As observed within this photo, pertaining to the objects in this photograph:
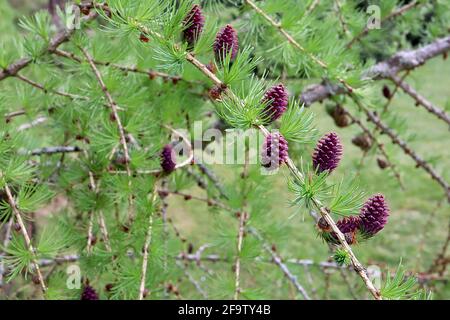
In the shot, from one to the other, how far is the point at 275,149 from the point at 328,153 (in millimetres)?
61

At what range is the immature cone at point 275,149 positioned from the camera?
1.83 feet

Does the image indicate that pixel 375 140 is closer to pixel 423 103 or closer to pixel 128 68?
pixel 423 103

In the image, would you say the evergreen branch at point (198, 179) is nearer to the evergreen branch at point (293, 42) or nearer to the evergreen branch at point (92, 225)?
the evergreen branch at point (92, 225)

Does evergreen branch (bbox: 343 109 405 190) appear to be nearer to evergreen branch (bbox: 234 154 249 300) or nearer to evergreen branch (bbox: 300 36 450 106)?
evergreen branch (bbox: 300 36 450 106)

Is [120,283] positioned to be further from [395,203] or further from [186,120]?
[395,203]

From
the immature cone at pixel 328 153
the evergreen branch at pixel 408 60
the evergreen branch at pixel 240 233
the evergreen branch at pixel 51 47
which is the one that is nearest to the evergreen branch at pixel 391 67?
the evergreen branch at pixel 408 60

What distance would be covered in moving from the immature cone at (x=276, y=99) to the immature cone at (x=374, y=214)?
0.47ft

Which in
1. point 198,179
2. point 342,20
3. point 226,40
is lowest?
point 226,40

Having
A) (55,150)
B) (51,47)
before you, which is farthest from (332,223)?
(55,150)

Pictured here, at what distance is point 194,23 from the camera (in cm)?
67

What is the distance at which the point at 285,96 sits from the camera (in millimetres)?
609

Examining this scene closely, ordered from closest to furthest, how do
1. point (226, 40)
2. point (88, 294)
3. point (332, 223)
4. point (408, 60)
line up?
point (332, 223), point (226, 40), point (88, 294), point (408, 60)

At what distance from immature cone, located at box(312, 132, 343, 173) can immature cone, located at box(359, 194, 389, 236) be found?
56 millimetres
